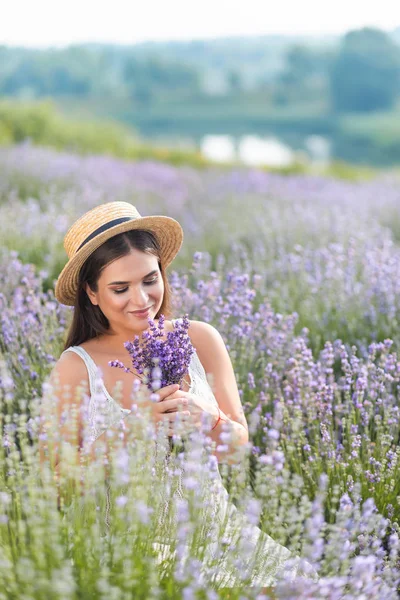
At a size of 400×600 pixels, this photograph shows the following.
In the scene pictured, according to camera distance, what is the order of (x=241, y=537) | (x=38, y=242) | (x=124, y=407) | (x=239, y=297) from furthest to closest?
1. (x=38, y=242)
2. (x=239, y=297)
3. (x=124, y=407)
4. (x=241, y=537)

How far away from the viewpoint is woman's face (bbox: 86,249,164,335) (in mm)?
2439

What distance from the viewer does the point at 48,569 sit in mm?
1590

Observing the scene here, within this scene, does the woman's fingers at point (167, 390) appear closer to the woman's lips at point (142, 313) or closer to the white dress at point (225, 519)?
the white dress at point (225, 519)

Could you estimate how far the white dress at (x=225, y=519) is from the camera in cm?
177

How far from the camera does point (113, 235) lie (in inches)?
98.4

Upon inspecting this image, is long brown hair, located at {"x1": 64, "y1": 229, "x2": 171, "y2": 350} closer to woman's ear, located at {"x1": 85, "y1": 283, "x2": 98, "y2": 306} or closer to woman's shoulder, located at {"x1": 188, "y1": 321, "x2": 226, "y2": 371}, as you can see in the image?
woman's ear, located at {"x1": 85, "y1": 283, "x2": 98, "y2": 306}

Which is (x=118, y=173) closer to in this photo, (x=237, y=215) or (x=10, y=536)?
(x=237, y=215)

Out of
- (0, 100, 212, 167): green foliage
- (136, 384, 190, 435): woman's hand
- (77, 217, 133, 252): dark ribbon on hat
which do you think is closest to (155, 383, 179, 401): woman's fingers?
(136, 384, 190, 435): woman's hand

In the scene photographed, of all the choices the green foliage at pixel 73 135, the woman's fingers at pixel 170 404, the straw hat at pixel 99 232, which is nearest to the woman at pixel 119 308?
the straw hat at pixel 99 232

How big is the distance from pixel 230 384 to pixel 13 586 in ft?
3.82

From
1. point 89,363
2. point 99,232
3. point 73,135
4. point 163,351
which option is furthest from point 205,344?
point 73,135

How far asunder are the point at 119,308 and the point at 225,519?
0.86 m

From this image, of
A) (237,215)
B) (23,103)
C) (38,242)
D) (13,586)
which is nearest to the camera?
(13,586)

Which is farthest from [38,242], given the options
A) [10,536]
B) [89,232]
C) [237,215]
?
[10,536]
